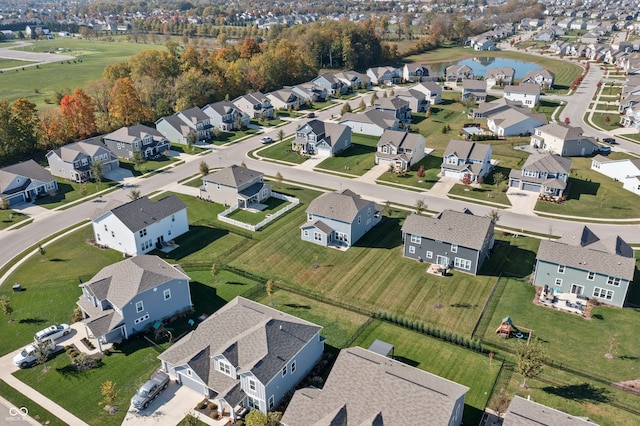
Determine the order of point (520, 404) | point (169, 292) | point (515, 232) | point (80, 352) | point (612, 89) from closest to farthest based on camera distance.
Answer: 1. point (520, 404)
2. point (80, 352)
3. point (169, 292)
4. point (515, 232)
5. point (612, 89)

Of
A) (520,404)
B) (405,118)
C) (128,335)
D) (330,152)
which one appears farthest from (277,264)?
(405,118)

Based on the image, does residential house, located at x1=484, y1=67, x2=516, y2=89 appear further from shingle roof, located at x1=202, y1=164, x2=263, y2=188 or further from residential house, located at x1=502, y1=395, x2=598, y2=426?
residential house, located at x1=502, y1=395, x2=598, y2=426

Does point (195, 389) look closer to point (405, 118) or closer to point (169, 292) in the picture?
point (169, 292)

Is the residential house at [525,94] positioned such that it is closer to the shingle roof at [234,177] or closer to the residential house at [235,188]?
the residential house at [235,188]

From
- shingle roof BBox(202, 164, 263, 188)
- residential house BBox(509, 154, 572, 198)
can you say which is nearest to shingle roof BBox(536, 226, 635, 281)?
residential house BBox(509, 154, 572, 198)

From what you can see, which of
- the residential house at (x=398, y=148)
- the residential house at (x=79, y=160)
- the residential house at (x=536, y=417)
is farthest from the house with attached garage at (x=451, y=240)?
the residential house at (x=79, y=160)
